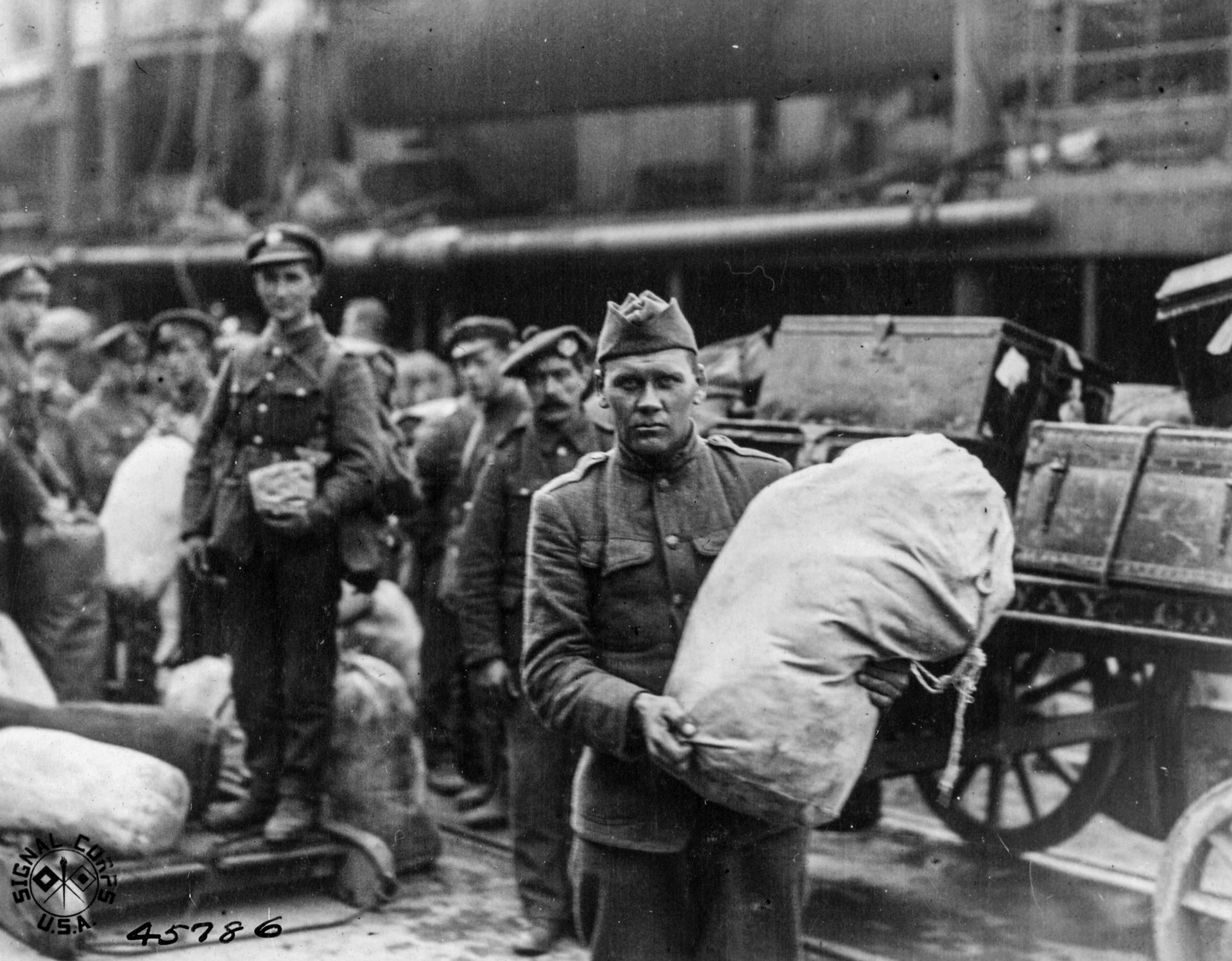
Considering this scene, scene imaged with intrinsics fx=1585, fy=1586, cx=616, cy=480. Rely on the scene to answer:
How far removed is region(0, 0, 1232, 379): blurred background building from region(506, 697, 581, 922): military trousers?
14.3 feet

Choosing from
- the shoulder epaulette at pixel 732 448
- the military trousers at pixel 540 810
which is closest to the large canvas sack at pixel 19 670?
the military trousers at pixel 540 810

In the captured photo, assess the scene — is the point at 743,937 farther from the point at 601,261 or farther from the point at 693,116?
the point at 693,116

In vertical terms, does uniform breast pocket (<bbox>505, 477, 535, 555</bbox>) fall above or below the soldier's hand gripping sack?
below

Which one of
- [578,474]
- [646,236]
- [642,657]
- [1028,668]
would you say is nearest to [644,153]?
[646,236]

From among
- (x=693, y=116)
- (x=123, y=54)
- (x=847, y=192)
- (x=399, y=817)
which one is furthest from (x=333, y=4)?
(x=399, y=817)

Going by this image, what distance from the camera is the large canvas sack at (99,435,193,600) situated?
7867mm

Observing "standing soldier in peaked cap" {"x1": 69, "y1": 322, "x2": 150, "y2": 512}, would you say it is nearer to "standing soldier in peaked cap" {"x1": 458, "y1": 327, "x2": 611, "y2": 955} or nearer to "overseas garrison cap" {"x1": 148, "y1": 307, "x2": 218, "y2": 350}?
"overseas garrison cap" {"x1": 148, "y1": 307, "x2": 218, "y2": 350}

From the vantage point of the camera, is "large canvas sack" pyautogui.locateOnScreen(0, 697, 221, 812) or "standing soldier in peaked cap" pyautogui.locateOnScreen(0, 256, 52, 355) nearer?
"large canvas sack" pyautogui.locateOnScreen(0, 697, 221, 812)

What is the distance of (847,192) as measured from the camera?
10742mm

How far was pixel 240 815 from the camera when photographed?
573 centimetres

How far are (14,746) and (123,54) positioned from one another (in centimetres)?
1332

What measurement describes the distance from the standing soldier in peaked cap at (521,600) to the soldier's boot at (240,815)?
0.90 meters

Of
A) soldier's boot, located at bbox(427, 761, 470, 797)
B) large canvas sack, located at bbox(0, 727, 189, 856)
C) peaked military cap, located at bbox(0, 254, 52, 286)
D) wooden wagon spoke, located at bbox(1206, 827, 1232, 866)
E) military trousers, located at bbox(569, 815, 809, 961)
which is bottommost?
soldier's boot, located at bbox(427, 761, 470, 797)

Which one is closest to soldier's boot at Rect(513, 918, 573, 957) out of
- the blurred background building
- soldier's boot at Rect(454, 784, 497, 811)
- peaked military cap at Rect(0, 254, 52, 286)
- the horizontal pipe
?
soldier's boot at Rect(454, 784, 497, 811)
